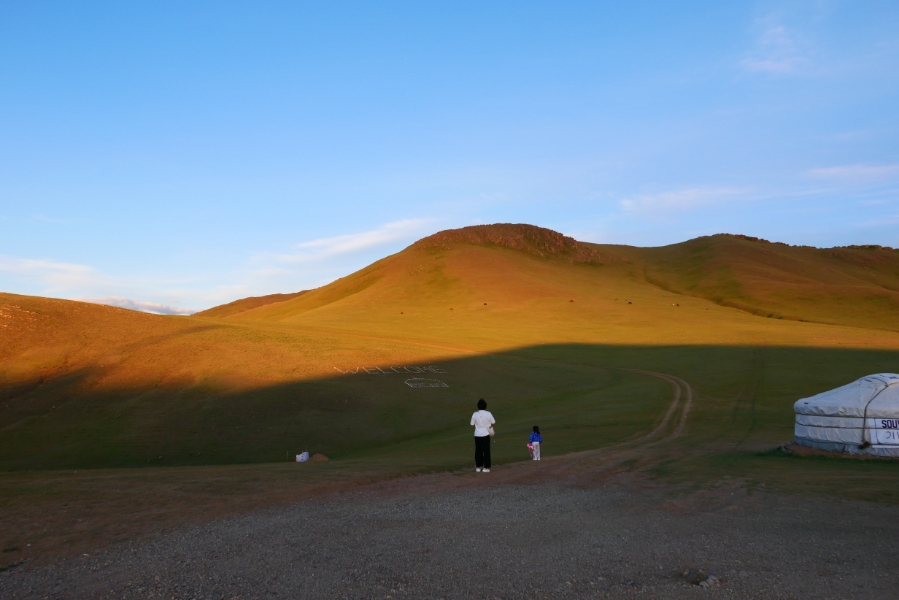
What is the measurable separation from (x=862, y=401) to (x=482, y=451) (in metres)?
10.5

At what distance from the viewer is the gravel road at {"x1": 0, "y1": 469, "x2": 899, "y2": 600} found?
814cm

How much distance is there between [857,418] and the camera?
18.2 metres

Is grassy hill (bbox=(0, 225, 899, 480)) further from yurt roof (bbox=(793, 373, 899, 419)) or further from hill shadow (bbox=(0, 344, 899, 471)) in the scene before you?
yurt roof (bbox=(793, 373, 899, 419))

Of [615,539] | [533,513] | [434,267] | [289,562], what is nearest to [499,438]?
[533,513]

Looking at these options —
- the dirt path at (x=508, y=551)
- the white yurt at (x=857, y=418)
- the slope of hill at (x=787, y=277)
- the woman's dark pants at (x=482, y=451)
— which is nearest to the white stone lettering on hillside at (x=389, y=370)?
the woman's dark pants at (x=482, y=451)

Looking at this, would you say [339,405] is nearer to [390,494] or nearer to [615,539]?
[390,494]

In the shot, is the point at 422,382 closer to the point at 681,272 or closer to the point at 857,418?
the point at 857,418

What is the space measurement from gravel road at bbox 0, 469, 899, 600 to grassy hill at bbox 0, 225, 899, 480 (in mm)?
6644

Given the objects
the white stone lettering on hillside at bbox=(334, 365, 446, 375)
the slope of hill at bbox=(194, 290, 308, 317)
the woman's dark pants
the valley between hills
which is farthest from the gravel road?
the slope of hill at bbox=(194, 290, 308, 317)

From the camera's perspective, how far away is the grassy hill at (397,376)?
26078 millimetres

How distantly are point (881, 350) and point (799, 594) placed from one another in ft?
163

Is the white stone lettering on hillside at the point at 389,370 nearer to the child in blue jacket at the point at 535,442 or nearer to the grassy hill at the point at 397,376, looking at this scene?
the grassy hill at the point at 397,376

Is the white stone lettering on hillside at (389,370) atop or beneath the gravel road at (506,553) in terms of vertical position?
atop

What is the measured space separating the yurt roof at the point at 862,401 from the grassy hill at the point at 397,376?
2.89 m
